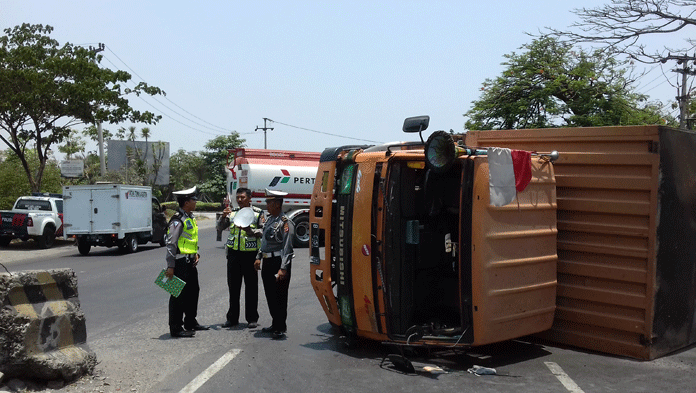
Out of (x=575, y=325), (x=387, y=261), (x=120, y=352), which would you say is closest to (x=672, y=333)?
(x=575, y=325)

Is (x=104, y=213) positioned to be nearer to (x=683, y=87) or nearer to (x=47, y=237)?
(x=47, y=237)

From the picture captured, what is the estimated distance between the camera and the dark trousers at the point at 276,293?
7.38 meters

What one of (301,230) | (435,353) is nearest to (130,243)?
(301,230)

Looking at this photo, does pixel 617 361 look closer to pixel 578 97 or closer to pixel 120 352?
pixel 120 352

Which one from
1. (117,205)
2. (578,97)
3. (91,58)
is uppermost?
(91,58)

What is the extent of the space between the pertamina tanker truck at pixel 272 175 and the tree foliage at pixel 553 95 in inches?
231

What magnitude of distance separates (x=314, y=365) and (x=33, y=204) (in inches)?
776

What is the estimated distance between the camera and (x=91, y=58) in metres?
26.2

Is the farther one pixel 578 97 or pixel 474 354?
pixel 578 97

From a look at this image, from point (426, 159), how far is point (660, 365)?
2983mm

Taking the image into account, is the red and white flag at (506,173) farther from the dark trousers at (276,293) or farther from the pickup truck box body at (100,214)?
the pickup truck box body at (100,214)

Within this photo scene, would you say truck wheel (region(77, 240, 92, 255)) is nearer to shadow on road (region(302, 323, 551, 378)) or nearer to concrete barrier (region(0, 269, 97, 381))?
shadow on road (region(302, 323, 551, 378))

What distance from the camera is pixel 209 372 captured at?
19.2 ft

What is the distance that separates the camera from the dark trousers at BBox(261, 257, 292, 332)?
24.2ft
